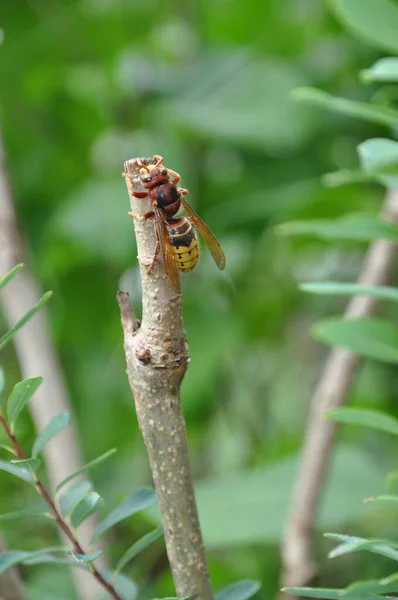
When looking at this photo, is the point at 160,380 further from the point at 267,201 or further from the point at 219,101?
the point at 219,101

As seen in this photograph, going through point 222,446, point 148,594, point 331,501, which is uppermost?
point 148,594

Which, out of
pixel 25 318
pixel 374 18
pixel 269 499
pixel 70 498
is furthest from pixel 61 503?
→ pixel 269 499

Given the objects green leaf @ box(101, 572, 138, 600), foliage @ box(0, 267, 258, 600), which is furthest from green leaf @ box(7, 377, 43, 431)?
green leaf @ box(101, 572, 138, 600)

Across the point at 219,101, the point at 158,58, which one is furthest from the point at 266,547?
the point at 158,58

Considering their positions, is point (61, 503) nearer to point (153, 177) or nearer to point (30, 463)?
point (30, 463)

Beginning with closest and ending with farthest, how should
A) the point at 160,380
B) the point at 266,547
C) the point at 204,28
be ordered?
the point at 160,380, the point at 266,547, the point at 204,28

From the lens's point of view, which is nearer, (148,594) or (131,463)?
(148,594)

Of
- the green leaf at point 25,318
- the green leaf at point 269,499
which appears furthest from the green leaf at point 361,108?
the green leaf at point 269,499

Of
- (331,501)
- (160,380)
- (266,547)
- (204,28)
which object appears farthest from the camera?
(204,28)

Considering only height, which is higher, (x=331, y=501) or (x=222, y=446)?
(x=331, y=501)
